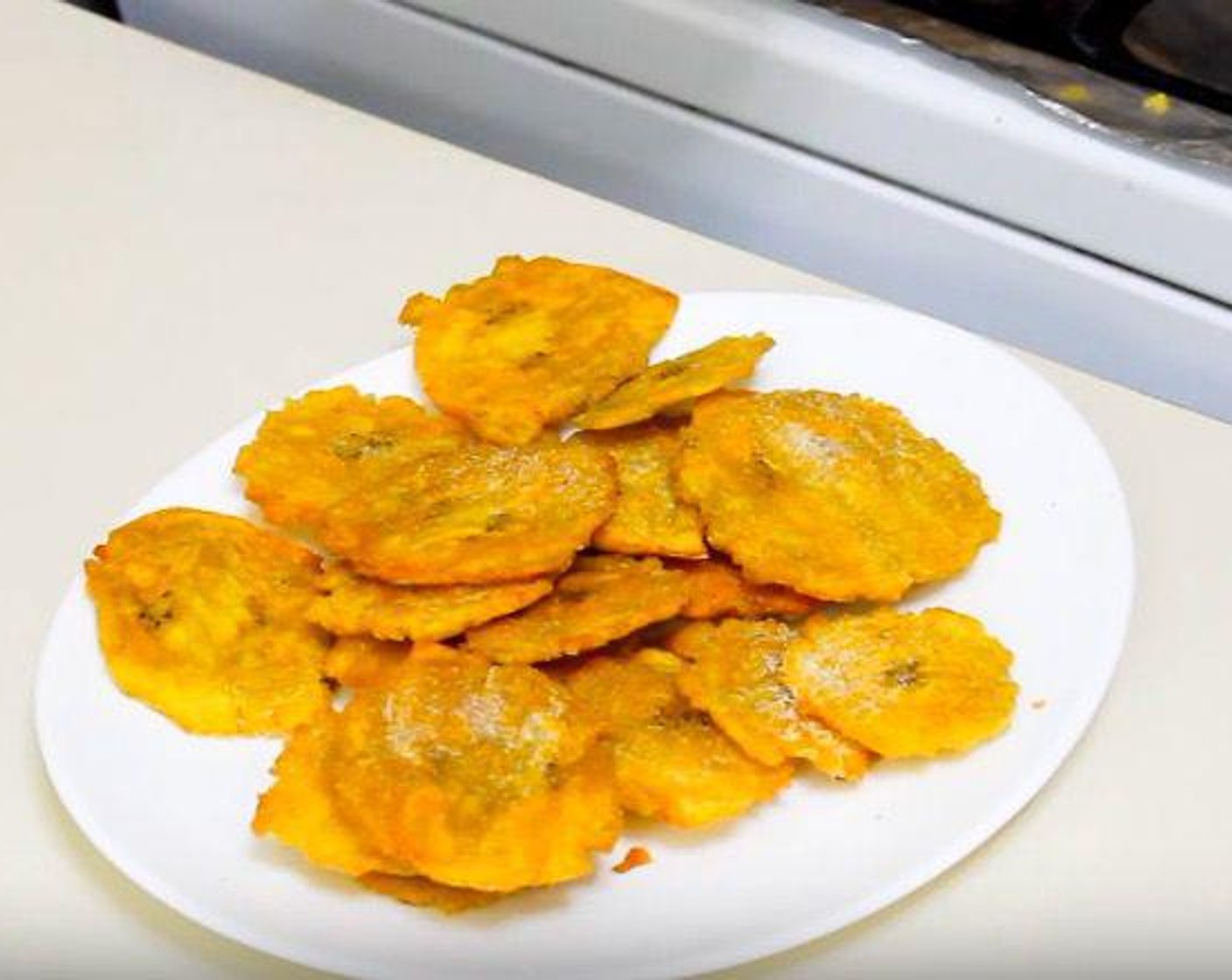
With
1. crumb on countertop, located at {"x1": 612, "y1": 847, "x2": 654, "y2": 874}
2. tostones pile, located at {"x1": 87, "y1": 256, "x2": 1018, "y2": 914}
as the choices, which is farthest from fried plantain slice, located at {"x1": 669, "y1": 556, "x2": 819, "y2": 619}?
crumb on countertop, located at {"x1": 612, "y1": 847, "x2": 654, "y2": 874}

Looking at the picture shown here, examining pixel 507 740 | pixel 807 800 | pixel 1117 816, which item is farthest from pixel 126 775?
pixel 1117 816

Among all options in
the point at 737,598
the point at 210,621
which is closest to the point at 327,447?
the point at 210,621

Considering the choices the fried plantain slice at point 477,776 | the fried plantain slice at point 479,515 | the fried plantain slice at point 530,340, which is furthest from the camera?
the fried plantain slice at point 530,340

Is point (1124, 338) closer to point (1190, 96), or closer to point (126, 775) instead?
point (1190, 96)

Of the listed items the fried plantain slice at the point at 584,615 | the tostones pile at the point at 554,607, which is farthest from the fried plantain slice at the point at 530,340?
the fried plantain slice at the point at 584,615

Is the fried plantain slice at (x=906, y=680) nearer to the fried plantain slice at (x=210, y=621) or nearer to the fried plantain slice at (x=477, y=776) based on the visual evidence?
the fried plantain slice at (x=477, y=776)
